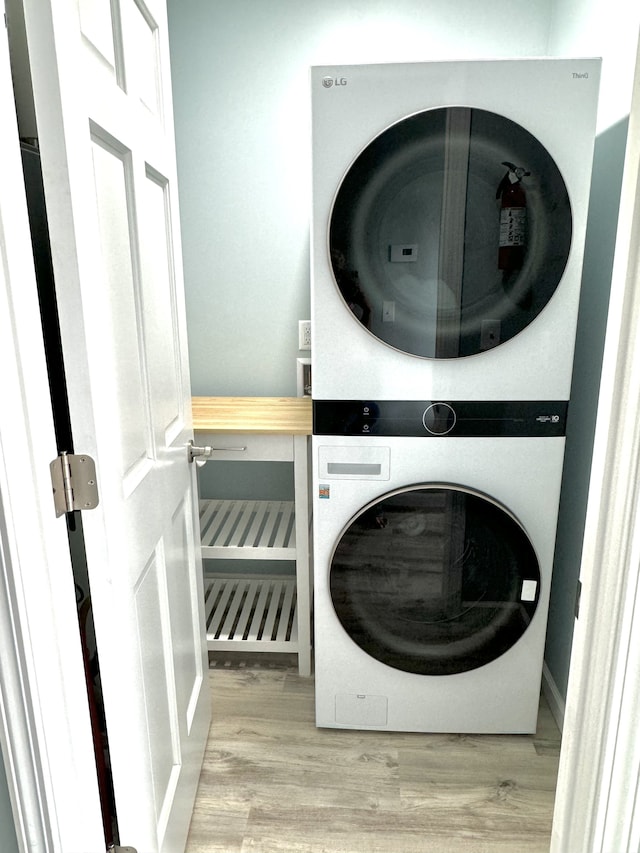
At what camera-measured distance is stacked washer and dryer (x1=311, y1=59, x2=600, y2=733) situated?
1.34 metres

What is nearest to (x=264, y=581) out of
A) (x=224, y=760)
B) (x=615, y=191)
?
(x=224, y=760)

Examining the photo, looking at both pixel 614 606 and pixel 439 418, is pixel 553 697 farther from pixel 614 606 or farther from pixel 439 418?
pixel 614 606

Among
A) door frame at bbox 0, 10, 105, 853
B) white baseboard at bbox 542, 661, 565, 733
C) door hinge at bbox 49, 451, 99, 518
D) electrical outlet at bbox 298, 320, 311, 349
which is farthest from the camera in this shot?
electrical outlet at bbox 298, 320, 311, 349

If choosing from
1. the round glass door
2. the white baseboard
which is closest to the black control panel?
the round glass door

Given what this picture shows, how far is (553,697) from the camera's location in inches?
74.4

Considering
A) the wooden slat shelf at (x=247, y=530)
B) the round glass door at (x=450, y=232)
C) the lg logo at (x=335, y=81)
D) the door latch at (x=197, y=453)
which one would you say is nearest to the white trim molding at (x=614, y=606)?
the round glass door at (x=450, y=232)

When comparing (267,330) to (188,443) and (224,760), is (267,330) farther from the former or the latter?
(224,760)

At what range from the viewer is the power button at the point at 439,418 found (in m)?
1.51

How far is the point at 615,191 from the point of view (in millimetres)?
1477

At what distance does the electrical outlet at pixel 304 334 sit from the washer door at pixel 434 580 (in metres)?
0.91

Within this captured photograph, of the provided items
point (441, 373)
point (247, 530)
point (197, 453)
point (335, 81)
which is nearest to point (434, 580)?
point (441, 373)

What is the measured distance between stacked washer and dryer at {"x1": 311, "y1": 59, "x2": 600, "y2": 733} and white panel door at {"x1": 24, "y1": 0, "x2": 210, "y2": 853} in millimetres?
385

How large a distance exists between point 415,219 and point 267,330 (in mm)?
1015

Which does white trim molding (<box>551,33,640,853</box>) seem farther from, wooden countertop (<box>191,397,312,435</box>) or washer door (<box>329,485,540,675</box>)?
wooden countertop (<box>191,397,312,435</box>)
